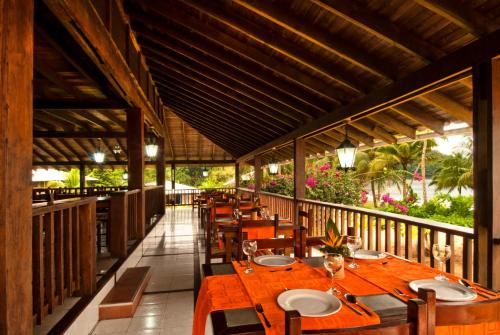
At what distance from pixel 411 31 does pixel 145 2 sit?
3.27 meters

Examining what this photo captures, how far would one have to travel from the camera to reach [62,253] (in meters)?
2.62

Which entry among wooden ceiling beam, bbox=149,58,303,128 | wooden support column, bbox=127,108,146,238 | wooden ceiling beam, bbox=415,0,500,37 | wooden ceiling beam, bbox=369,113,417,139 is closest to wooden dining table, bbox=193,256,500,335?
wooden ceiling beam, bbox=415,0,500,37

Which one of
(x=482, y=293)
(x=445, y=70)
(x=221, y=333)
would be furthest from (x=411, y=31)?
(x=221, y=333)

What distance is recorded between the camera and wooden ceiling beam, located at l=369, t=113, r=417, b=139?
511 centimetres

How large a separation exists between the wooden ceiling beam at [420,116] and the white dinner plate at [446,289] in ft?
10.0

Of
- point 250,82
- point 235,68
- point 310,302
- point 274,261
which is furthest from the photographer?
point 250,82

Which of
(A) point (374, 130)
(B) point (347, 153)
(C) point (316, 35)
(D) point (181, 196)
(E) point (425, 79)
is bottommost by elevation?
(D) point (181, 196)

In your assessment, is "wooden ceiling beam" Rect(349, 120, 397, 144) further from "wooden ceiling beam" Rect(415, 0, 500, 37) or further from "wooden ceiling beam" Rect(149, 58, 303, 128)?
"wooden ceiling beam" Rect(415, 0, 500, 37)

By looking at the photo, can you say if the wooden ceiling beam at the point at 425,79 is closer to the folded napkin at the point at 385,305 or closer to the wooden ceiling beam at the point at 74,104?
the folded napkin at the point at 385,305

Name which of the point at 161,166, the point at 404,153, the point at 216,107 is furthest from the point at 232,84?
the point at 404,153

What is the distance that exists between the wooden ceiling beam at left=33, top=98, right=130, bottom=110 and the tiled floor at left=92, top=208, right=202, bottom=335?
265 centimetres

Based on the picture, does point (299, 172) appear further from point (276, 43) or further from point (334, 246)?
point (334, 246)

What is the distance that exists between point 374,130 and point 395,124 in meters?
0.64

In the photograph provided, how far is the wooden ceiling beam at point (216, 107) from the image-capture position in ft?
25.7
